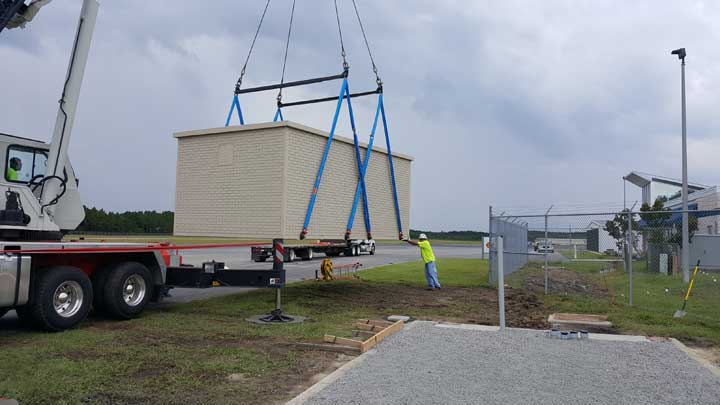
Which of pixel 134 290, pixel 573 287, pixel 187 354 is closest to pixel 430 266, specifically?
pixel 573 287

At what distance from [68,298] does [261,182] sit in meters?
3.99

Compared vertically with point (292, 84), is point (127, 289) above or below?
below

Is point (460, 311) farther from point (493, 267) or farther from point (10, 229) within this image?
point (10, 229)

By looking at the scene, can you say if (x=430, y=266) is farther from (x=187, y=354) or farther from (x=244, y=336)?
(x=187, y=354)

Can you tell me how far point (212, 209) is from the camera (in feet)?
38.0

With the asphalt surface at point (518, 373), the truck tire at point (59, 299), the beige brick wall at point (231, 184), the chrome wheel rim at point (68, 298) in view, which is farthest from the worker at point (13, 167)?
the asphalt surface at point (518, 373)

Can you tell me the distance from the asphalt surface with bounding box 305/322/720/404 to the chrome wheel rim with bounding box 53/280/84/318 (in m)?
5.00

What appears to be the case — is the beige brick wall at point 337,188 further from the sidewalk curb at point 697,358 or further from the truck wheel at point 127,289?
the sidewalk curb at point 697,358

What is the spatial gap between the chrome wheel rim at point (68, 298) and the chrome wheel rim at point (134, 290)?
0.94 metres

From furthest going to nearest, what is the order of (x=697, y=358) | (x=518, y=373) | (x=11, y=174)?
(x=11, y=174)
(x=697, y=358)
(x=518, y=373)

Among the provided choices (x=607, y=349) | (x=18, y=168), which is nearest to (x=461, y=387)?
(x=607, y=349)

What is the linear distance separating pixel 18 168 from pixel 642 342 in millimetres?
10604

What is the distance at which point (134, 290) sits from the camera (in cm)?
1010

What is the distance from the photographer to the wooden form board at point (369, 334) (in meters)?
7.62
